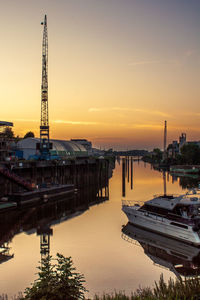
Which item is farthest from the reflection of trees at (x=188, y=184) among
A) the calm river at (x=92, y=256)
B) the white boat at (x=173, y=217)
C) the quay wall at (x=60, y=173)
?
the white boat at (x=173, y=217)

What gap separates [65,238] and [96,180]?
5962cm

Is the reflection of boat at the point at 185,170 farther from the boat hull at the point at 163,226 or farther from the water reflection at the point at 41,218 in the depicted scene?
the boat hull at the point at 163,226

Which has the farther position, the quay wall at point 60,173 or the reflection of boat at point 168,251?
the quay wall at point 60,173

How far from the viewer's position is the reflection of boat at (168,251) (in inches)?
1141


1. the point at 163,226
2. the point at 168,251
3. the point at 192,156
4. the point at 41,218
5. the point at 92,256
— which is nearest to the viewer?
the point at 92,256

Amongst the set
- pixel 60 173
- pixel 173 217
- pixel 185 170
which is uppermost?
pixel 60 173

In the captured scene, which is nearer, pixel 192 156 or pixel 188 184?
pixel 188 184

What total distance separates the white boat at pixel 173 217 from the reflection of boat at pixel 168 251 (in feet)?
2.77

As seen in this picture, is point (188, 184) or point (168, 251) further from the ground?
point (168, 251)

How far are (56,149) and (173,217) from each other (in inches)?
3117

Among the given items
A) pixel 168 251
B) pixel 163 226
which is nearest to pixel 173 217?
pixel 163 226

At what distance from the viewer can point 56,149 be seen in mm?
112062

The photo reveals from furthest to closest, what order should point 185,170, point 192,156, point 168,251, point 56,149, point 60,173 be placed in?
point 192,156, point 185,170, point 56,149, point 60,173, point 168,251

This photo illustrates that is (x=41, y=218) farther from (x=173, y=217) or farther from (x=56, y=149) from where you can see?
(x=56, y=149)
